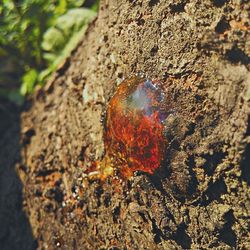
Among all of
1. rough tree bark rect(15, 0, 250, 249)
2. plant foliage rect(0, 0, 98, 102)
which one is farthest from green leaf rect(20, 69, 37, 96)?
rough tree bark rect(15, 0, 250, 249)

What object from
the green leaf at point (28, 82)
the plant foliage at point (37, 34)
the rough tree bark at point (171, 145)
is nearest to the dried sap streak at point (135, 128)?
the rough tree bark at point (171, 145)

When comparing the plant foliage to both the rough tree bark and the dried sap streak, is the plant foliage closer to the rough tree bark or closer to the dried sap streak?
the rough tree bark

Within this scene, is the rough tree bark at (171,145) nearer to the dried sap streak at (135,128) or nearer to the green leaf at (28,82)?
the dried sap streak at (135,128)

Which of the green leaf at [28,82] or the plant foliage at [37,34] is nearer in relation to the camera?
the plant foliage at [37,34]

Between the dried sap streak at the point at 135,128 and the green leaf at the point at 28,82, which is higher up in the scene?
the dried sap streak at the point at 135,128

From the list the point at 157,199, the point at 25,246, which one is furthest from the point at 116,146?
the point at 25,246

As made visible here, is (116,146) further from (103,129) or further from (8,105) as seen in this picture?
(8,105)

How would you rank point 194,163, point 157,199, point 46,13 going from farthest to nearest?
point 46,13
point 157,199
point 194,163
